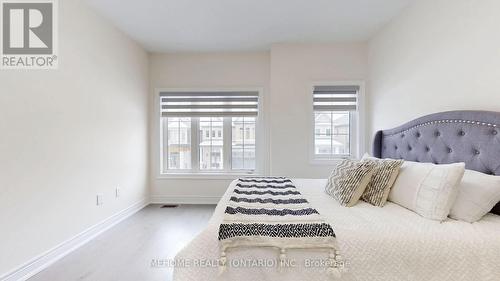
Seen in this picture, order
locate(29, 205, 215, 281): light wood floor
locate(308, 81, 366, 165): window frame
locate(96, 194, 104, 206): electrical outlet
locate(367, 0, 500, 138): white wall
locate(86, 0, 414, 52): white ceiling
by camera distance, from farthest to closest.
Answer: locate(308, 81, 366, 165): window frame, locate(96, 194, 104, 206): electrical outlet, locate(86, 0, 414, 52): white ceiling, locate(29, 205, 215, 281): light wood floor, locate(367, 0, 500, 138): white wall

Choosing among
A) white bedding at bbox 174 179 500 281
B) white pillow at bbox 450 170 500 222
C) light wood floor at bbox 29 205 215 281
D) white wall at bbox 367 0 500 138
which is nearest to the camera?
white bedding at bbox 174 179 500 281

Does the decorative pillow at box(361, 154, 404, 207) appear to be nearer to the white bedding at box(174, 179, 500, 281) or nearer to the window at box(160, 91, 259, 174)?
the white bedding at box(174, 179, 500, 281)

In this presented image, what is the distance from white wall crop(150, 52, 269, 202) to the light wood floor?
0.57m

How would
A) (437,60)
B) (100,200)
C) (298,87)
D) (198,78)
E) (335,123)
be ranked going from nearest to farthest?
(437,60) < (100,200) < (298,87) < (335,123) < (198,78)

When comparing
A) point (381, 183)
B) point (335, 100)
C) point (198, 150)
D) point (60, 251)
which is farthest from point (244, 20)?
point (60, 251)

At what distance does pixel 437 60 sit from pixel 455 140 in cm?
80

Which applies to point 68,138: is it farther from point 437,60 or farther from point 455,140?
point 437,60

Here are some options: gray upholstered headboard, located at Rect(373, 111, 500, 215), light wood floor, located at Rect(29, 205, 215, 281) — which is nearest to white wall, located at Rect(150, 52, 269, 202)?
light wood floor, located at Rect(29, 205, 215, 281)

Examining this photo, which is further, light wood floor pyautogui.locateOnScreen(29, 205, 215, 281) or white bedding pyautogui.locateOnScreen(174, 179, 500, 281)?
light wood floor pyautogui.locateOnScreen(29, 205, 215, 281)

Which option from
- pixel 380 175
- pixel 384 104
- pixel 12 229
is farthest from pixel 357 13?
pixel 12 229

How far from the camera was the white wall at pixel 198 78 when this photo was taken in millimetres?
3947

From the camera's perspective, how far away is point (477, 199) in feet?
4.59

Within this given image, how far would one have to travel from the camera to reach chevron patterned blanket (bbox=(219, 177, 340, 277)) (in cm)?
119

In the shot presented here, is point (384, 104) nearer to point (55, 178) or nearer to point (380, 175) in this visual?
point (380, 175)
